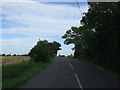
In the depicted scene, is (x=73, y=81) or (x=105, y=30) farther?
(x=105, y=30)

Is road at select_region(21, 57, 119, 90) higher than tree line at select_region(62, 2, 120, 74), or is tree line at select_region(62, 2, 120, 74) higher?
tree line at select_region(62, 2, 120, 74)

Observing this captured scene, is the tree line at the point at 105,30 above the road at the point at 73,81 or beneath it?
above

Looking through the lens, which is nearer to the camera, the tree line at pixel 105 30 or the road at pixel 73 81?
the road at pixel 73 81

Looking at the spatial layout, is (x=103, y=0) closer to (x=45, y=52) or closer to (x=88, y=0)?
(x=88, y=0)

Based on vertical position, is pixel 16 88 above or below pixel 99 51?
below

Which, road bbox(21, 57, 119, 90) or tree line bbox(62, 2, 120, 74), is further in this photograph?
tree line bbox(62, 2, 120, 74)

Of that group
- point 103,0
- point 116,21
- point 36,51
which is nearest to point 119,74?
point 116,21

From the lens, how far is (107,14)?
2869cm

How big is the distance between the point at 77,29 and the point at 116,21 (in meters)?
70.3

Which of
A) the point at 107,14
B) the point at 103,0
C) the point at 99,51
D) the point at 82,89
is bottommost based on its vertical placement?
the point at 82,89

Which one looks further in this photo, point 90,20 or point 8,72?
point 90,20

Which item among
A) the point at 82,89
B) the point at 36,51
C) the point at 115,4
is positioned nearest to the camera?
the point at 82,89

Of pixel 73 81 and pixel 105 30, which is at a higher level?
pixel 105 30

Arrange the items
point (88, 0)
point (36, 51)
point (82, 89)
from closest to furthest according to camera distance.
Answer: point (82, 89) → point (88, 0) → point (36, 51)
